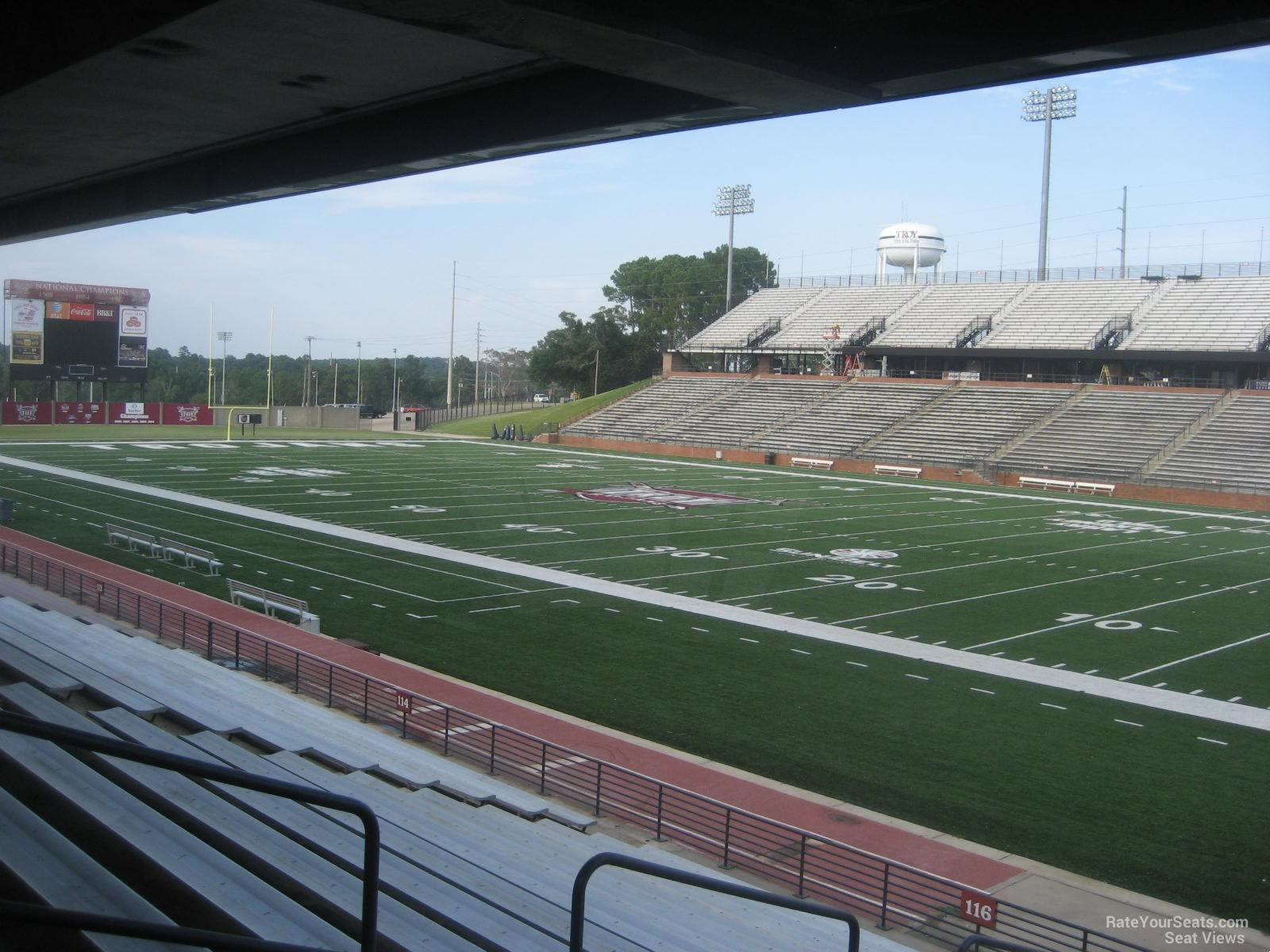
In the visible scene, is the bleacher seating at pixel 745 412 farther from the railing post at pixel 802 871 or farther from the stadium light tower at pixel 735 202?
the railing post at pixel 802 871

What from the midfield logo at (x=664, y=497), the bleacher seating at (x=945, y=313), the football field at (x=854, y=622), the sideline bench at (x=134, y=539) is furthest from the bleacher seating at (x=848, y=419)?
the sideline bench at (x=134, y=539)

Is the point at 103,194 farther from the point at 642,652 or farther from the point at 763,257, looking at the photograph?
the point at 763,257

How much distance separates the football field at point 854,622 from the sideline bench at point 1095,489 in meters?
4.01

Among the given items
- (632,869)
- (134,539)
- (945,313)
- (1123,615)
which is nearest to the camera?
(632,869)

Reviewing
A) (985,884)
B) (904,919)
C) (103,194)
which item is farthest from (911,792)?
(103,194)

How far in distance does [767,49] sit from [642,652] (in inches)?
422

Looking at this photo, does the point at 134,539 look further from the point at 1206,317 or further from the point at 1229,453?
the point at 1206,317

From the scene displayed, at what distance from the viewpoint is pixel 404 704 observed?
37.2ft

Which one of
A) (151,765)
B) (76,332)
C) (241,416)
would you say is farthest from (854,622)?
(241,416)

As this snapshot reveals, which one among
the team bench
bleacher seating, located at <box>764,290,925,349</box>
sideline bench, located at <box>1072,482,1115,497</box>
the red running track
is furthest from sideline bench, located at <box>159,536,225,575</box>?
bleacher seating, located at <box>764,290,925,349</box>

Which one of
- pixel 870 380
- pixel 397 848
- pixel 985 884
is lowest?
pixel 985 884

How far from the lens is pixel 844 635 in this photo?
1599 centimetres

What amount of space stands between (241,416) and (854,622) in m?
42.8

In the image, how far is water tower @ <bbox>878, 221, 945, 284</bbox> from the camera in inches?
2633
